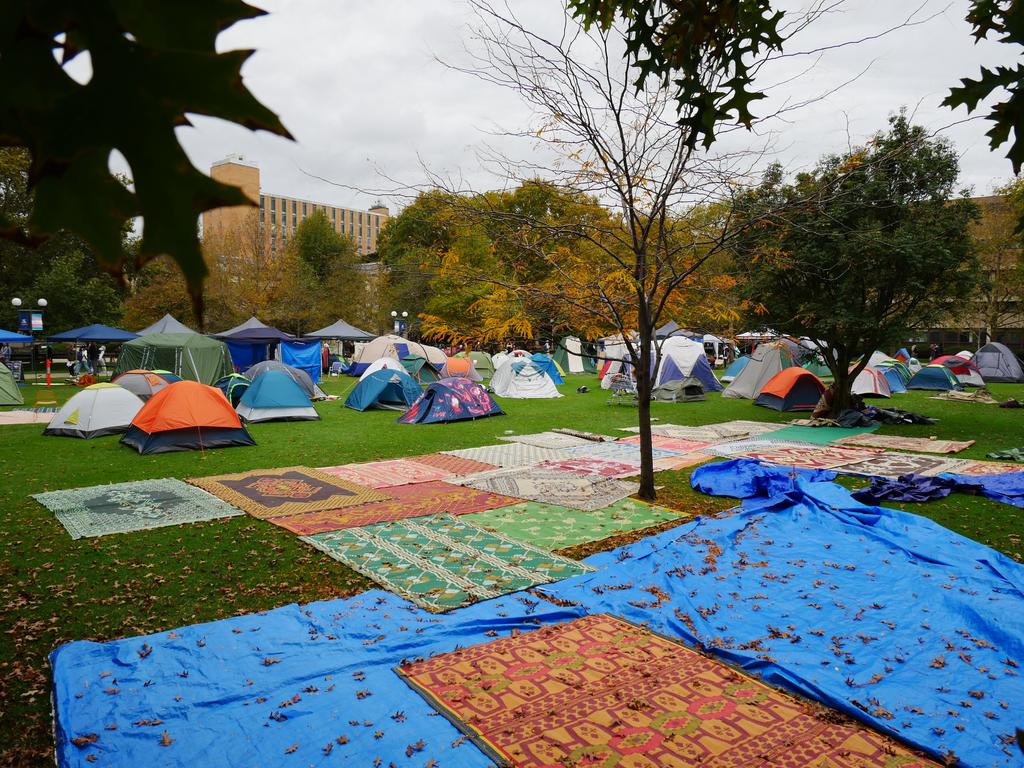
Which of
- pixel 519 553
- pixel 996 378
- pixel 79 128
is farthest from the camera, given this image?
pixel 996 378

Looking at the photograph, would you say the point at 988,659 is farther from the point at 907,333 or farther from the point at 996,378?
the point at 996,378

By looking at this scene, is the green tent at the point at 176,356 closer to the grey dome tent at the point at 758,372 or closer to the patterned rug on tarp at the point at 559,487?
the patterned rug on tarp at the point at 559,487

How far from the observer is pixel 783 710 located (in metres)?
3.14

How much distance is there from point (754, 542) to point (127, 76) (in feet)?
19.5

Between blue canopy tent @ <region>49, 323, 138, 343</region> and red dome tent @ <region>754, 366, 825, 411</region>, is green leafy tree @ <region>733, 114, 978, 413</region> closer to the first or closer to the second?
red dome tent @ <region>754, 366, 825, 411</region>

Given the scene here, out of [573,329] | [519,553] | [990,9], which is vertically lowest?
[519,553]

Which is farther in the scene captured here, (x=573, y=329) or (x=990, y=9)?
(x=573, y=329)

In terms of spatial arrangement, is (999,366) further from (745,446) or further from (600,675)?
(600,675)

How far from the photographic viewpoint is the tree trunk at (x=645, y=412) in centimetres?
715

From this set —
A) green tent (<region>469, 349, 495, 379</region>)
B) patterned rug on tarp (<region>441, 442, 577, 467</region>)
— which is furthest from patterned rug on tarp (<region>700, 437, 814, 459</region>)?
green tent (<region>469, 349, 495, 379</region>)

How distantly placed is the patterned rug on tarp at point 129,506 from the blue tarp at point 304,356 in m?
16.5

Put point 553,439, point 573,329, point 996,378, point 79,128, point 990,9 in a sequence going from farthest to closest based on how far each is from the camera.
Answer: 1. point 996,378
2. point 553,439
3. point 573,329
4. point 990,9
5. point 79,128

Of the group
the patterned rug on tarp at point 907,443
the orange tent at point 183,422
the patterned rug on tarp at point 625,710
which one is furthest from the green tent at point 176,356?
the patterned rug on tarp at point 625,710

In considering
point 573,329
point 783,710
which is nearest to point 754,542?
point 783,710
